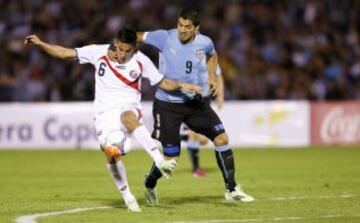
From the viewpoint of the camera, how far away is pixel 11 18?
2670 centimetres

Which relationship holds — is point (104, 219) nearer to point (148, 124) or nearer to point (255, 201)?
point (255, 201)

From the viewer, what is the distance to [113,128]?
34.1ft

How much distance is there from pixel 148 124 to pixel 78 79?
2596mm

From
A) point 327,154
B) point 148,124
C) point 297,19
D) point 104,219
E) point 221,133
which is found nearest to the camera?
point 104,219

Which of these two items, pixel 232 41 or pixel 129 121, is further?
pixel 232 41

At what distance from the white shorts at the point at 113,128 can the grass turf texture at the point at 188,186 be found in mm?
863

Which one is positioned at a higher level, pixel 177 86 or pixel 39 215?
pixel 177 86

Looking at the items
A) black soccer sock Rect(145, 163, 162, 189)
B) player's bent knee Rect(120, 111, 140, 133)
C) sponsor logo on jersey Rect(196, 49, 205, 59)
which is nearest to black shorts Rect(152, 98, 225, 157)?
black soccer sock Rect(145, 163, 162, 189)

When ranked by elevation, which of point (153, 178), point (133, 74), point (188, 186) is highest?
point (133, 74)

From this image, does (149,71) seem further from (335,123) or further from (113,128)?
(335,123)

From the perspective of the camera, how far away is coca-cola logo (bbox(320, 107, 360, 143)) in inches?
968

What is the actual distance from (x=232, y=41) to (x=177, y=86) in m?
16.1

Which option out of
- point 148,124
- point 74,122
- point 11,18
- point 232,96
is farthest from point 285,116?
point 11,18

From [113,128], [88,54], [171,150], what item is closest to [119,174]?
[113,128]
